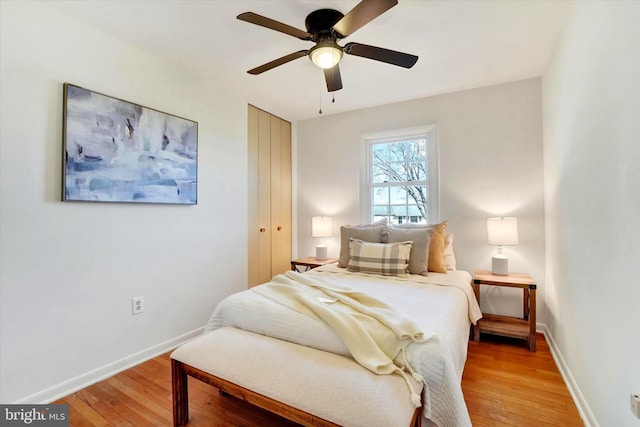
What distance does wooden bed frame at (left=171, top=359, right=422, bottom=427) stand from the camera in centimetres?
115

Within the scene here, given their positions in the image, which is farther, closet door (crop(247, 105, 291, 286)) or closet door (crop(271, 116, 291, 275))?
closet door (crop(271, 116, 291, 275))

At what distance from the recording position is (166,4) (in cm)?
180

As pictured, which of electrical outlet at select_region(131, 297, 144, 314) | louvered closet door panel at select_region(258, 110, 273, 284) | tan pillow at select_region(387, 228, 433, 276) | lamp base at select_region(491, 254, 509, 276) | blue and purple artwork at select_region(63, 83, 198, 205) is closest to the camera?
blue and purple artwork at select_region(63, 83, 198, 205)

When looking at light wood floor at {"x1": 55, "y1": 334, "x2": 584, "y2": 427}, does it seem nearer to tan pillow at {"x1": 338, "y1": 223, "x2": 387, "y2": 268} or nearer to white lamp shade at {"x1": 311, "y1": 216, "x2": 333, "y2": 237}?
tan pillow at {"x1": 338, "y1": 223, "x2": 387, "y2": 268}

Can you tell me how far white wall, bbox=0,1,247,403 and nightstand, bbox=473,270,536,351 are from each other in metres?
2.56


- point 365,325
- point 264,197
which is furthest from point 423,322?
point 264,197

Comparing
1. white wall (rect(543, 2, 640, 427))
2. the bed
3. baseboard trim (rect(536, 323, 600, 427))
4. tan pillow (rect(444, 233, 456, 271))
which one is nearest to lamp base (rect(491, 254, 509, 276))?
tan pillow (rect(444, 233, 456, 271))

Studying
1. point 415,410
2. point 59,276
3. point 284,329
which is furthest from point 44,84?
point 415,410

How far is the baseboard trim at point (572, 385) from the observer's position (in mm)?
1543

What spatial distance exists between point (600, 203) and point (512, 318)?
5.70 ft

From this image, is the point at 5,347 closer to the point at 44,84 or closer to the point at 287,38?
the point at 44,84

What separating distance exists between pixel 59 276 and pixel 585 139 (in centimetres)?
328

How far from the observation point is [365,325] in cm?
141

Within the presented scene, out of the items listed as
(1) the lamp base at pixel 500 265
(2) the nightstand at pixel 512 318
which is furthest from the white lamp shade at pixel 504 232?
(2) the nightstand at pixel 512 318
